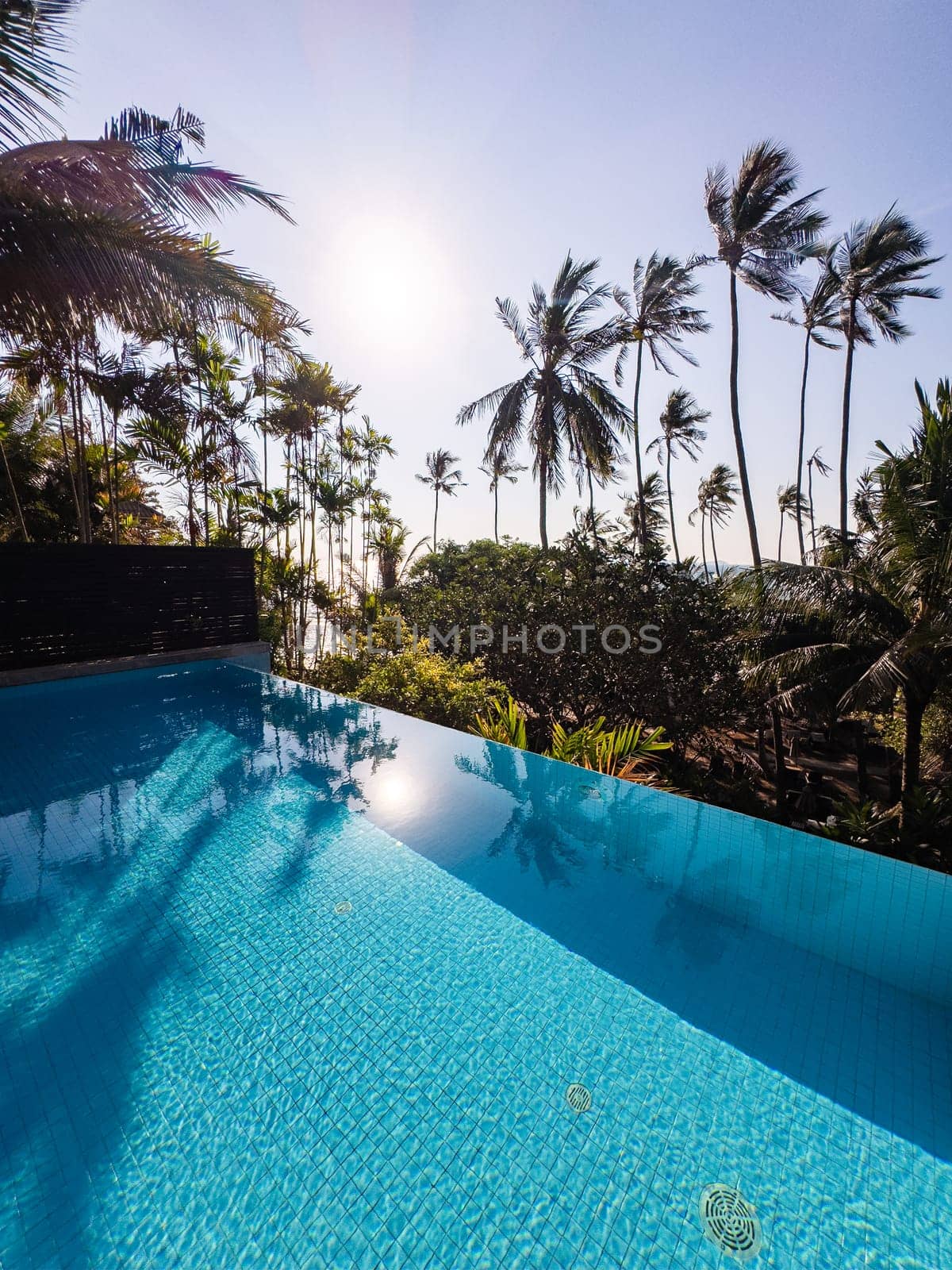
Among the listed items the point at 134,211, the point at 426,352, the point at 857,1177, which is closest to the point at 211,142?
the point at 134,211

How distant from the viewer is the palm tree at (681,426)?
95.2 feet

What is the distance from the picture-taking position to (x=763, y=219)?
15484 mm

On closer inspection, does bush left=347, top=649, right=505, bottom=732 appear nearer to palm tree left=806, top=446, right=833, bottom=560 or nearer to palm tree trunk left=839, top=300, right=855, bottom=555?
palm tree trunk left=839, top=300, right=855, bottom=555

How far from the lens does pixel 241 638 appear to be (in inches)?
400

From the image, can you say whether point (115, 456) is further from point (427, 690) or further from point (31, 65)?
point (427, 690)

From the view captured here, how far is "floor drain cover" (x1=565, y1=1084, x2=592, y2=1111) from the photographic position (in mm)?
2090

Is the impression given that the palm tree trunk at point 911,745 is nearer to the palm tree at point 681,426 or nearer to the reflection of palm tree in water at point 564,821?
the reflection of palm tree in water at point 564,821

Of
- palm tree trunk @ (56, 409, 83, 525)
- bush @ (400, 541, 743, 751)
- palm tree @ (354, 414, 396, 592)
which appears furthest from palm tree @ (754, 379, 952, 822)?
palm tree trunk @ (56, 409, 83, 525)

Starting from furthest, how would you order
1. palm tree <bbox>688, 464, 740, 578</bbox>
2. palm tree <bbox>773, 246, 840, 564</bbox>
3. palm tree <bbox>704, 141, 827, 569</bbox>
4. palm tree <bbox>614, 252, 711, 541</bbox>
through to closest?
palm tree <bbox>688, 464, 740, 578</bbox> < palm tree <bbox>773, 246, 840, 564</bbox> < palm tree <bbox>614, 252, 711, 541</bbox> < palm tree <bbox>704, 141, 827, 569</bbox>

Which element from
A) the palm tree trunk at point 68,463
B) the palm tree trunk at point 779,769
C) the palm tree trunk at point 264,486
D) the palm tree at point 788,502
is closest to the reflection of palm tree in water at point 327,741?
the palm tree trunk at point 264,486

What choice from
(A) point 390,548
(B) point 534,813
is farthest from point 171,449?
(B) point 534,813

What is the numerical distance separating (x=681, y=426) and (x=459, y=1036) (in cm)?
3230

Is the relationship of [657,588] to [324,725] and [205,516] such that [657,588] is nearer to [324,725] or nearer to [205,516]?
[324,725]

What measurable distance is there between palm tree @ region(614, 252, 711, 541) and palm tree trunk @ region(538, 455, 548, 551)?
3.84 metres
